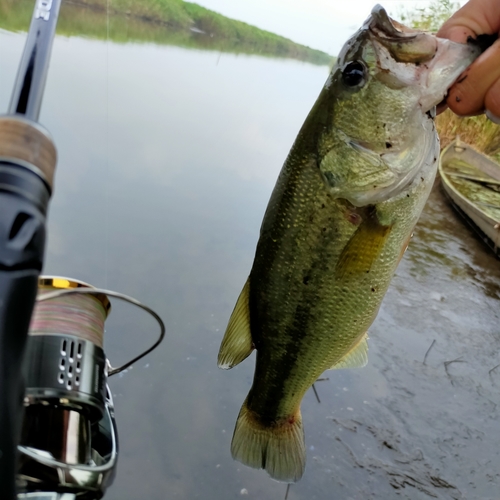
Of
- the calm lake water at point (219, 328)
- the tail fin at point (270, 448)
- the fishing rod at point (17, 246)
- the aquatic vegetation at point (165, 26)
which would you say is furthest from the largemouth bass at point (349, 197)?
the aquatic vegetation at point (165, 26)

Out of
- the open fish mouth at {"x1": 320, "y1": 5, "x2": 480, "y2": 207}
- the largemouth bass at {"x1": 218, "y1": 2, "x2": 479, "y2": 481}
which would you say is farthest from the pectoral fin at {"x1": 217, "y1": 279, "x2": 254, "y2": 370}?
the open fish mouth at {"x1": 320, "y1": 5, "x2": 480, "y2": 207}

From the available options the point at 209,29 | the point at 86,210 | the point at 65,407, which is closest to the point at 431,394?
the point at 65,407

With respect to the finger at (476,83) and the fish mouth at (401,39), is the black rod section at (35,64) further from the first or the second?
the finger at (476,83)

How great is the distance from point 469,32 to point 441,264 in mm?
5186

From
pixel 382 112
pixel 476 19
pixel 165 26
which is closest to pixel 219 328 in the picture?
pixel 382 112

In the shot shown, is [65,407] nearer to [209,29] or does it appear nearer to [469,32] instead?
[469,32]

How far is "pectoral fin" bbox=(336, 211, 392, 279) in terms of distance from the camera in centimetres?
124

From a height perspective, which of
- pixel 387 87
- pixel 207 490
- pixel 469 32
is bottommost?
pixel 207 490

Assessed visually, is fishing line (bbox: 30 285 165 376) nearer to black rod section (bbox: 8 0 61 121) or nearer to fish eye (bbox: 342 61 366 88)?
black rod section (bbox: 8 0 61 121)

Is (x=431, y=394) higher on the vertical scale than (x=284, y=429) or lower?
lower

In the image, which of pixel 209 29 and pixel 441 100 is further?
pixel 209 29

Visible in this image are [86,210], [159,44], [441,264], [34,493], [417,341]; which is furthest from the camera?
[159,44]

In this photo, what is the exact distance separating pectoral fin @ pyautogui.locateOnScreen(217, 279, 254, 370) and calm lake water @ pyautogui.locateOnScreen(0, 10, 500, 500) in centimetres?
89

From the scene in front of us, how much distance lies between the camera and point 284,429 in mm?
1558
